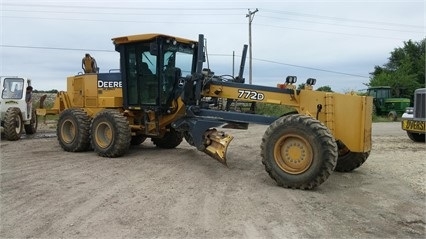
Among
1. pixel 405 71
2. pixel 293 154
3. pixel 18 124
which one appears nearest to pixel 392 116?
pixel 405 71

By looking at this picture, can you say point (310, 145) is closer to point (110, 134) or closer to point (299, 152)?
point (299, 152)

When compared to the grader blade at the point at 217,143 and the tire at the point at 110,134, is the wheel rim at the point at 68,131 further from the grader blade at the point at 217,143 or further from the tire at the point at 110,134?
the grader blade at the point at 217,143

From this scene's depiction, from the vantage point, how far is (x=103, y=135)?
35.2 feet

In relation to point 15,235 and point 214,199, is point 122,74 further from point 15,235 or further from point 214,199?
point 15,235

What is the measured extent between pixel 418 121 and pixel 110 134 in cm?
965

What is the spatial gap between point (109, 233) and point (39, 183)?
2.90 m

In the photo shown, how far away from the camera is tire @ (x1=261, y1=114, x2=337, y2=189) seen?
687 cm

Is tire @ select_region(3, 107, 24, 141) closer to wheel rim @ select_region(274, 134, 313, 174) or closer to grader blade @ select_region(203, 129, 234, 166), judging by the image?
grader blade @ select_region(203, 129, 234, 166)

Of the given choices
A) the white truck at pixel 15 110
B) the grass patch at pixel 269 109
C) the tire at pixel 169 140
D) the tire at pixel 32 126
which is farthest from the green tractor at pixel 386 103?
the grass patch at pixel 269 109

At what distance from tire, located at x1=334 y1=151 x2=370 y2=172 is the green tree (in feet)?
123

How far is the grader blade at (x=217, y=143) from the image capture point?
8.44 meters

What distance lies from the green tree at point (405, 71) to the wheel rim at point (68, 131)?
125 ft

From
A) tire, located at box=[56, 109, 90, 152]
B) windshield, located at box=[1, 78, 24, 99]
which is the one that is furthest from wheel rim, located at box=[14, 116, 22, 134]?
tire, located at box=[56, 109, 90, 152]

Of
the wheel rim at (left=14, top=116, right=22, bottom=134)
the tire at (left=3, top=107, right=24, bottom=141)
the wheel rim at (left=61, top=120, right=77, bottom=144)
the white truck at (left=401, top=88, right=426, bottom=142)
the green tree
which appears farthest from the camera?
the green tree
